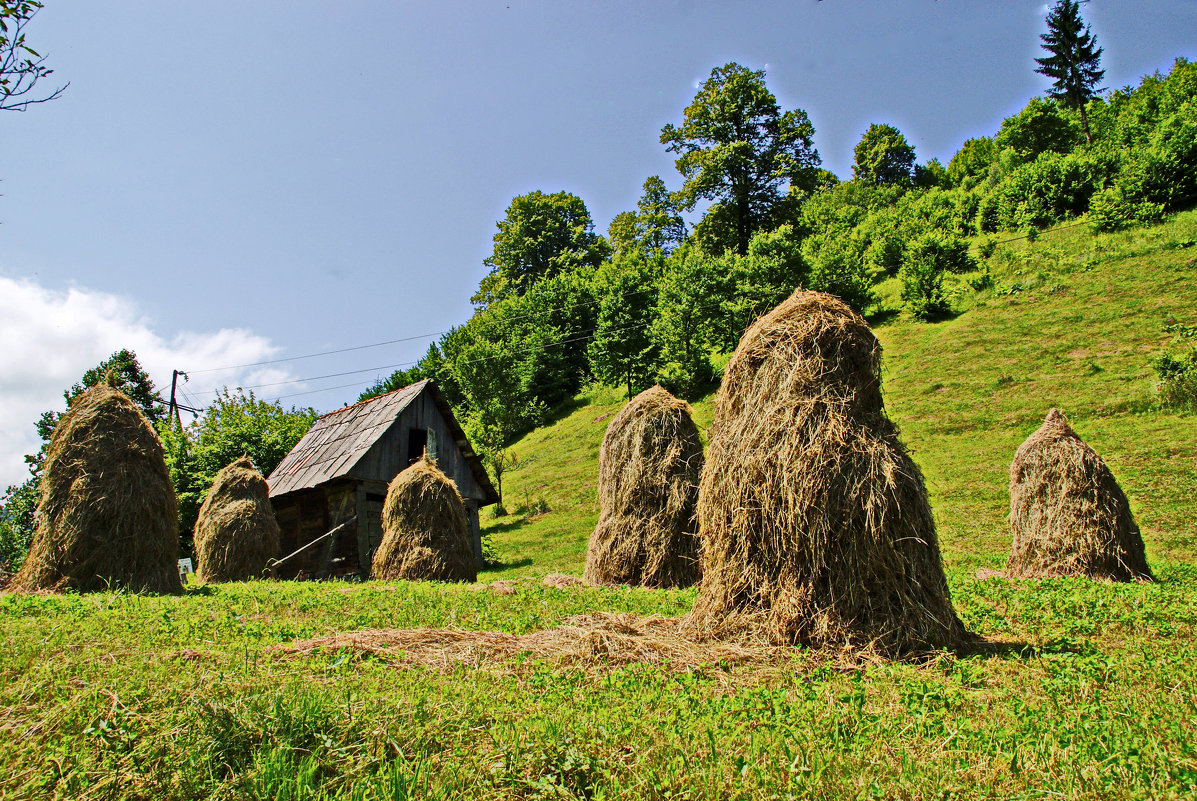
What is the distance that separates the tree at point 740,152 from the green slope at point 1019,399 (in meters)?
13.3

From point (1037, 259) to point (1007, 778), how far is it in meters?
39.8

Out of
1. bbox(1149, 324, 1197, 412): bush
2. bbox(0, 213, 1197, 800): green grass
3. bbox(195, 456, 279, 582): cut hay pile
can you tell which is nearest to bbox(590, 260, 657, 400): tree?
bbox(1149, 324, 1197, 412): bush

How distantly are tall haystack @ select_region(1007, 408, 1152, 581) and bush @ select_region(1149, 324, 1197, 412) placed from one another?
12.8 m

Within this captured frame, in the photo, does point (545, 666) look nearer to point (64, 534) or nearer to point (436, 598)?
point (436, 598)

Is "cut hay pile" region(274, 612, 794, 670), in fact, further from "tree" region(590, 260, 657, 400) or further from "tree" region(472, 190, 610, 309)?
"tree" region(472, 190, 610, 309)

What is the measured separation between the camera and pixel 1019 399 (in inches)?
869

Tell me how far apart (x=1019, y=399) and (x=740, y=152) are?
2489 cm

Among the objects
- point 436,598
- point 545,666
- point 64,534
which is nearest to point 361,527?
point 64,534

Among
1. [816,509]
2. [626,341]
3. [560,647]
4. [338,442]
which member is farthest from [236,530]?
[626,341]

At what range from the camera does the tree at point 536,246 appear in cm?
6044

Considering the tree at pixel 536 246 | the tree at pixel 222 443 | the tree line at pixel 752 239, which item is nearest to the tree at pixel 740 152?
the tree line at pixel 752 239

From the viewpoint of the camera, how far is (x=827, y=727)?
128 inches

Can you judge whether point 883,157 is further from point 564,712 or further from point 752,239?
point 564,712

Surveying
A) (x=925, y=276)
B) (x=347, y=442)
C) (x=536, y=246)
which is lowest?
(x=347, y=442)
